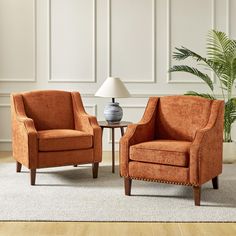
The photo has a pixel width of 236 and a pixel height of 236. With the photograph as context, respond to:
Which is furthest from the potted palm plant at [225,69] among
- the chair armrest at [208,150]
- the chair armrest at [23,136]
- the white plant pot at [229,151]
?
the chair armrest at [23,136]

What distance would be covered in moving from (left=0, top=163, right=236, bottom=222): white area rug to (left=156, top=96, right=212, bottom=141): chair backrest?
0.48 metres

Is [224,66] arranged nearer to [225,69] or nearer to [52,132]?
[225,69]

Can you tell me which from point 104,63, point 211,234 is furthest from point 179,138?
point 104,63

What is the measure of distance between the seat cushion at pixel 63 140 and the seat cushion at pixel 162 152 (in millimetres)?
777

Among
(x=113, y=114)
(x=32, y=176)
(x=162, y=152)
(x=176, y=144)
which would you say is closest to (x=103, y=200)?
(x=162, y=152)

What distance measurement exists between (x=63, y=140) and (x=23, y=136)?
0.37m

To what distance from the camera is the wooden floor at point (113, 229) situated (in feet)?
11.0

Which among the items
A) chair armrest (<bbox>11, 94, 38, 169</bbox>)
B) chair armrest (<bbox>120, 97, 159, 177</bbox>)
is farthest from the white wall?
chair armrest (<bbox>120, 97, 159, 177</bbox>)

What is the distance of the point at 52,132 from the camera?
4.98m

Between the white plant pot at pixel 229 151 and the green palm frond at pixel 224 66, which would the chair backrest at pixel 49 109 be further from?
the white plant pot at pixel 229 151

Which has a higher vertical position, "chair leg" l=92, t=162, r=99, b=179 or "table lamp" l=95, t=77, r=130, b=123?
"table lamp" l=95, t=77, r=130, b=123

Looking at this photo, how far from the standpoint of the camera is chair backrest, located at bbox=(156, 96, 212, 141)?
449 centimetres

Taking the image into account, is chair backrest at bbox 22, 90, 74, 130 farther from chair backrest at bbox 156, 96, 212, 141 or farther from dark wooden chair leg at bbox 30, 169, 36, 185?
chair backrest at bbox 156, 96, 212, 141

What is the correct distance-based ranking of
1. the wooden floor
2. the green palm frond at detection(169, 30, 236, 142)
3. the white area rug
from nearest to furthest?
the wooden floor < the white area rug < the green palm frond at detection(169, 30, 236, 142)
